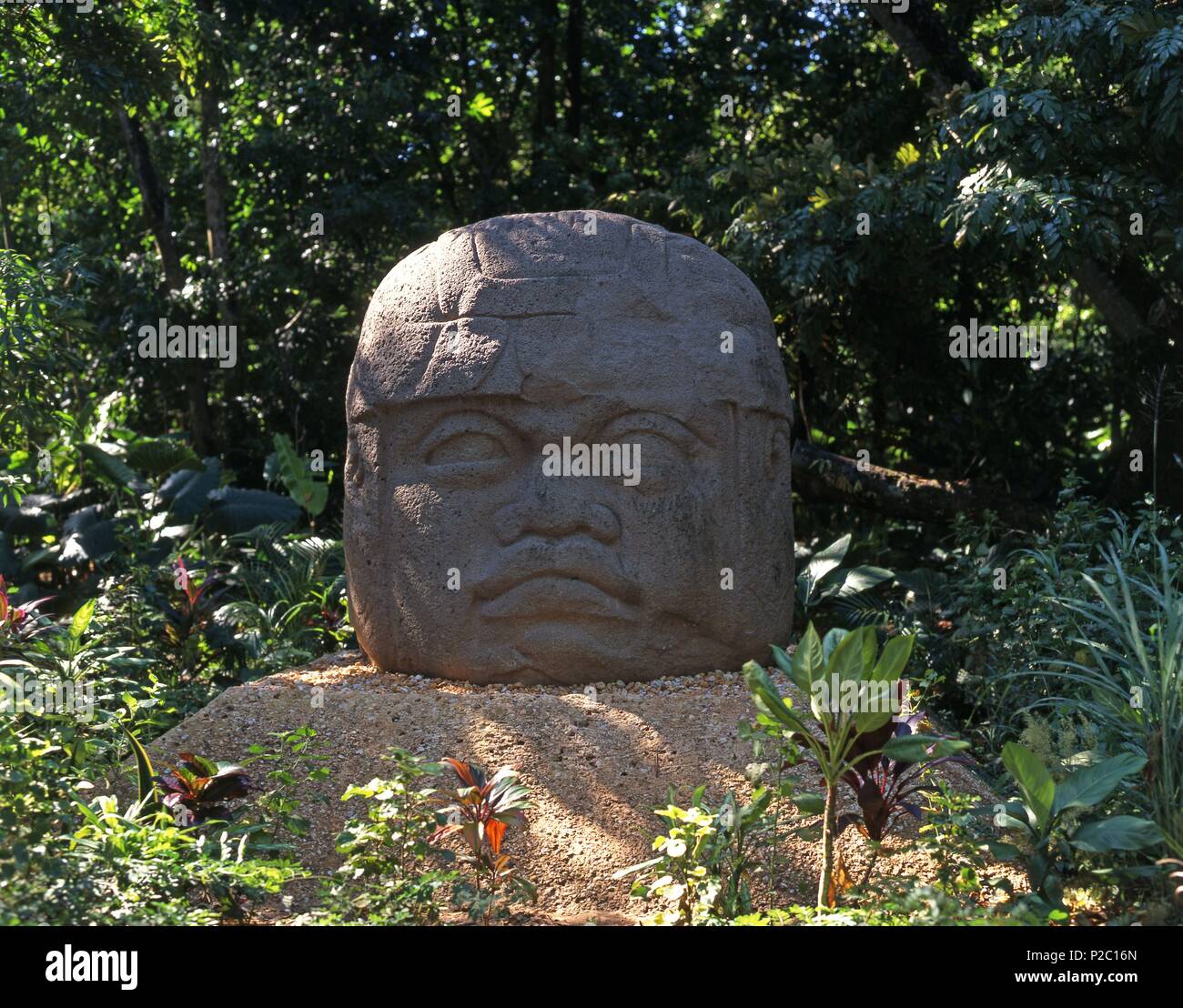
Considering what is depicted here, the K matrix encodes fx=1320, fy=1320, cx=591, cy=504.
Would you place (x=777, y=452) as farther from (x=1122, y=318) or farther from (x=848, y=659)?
(x=1122, y=318)

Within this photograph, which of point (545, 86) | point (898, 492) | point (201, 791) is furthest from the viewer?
point (545, 86)

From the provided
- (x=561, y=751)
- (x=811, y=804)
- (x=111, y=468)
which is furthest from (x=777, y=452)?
(x=111, y=468)

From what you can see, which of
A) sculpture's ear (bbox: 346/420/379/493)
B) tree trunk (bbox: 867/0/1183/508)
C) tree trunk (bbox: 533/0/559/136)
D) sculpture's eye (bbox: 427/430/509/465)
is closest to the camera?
sculpture's eye (bbox: 427/430/509/465)

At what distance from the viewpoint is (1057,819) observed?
4031mm

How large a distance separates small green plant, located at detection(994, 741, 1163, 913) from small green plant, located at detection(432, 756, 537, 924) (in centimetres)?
152

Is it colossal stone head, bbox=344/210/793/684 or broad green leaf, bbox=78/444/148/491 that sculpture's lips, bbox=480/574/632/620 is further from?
broad green leaf, bbox=78/444/148/491

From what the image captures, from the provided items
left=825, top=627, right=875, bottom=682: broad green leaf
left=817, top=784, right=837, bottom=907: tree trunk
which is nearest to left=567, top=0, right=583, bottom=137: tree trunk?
left=825, top=627, right=875, bottom=682: broad green leaf

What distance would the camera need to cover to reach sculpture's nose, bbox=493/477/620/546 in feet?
18.6

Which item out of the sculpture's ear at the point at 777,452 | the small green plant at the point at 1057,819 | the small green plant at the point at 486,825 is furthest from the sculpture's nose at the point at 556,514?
the small green plant at the point at 1057,819

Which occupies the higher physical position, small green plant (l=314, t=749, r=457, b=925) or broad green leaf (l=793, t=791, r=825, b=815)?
broad green leaf (l=793, t=791, r=825, b=815)

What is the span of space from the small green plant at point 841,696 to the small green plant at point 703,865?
25 cm

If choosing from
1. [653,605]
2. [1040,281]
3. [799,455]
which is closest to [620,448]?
[653,605]

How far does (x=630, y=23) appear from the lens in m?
11.0

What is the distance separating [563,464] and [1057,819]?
101 inches
